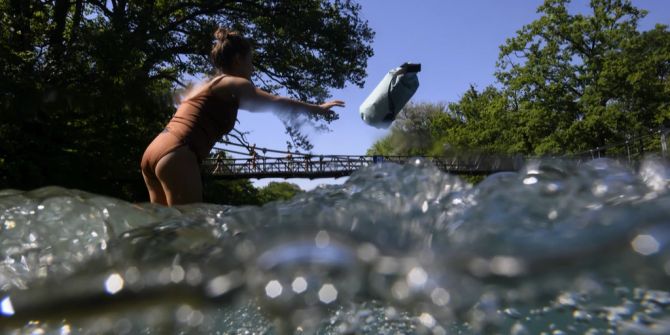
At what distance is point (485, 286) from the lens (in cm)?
60

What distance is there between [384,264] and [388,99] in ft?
8.19

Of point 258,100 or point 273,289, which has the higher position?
point 258,100

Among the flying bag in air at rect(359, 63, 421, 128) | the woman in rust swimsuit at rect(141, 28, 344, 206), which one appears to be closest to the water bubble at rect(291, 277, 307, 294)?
the woman in rust swimsuit at rect(141, 28, 344, 206)

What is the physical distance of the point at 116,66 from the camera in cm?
1172

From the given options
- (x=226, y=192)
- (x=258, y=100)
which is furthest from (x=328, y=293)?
(x=226, y=192)

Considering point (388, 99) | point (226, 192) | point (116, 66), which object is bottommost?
point (226, 192)

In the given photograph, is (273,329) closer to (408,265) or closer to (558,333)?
(408,265)

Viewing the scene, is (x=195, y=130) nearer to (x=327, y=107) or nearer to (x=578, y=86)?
(x=327, y=107)

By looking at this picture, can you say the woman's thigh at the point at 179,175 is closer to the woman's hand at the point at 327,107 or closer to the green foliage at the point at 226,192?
the woman's hand at the point at 327,107

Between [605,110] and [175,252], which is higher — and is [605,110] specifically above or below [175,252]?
above

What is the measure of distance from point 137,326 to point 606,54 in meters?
25.7

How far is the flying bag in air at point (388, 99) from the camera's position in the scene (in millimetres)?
3107

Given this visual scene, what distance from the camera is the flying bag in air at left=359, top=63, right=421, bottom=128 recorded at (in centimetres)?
311

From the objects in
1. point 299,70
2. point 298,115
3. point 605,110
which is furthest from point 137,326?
point 605,110
